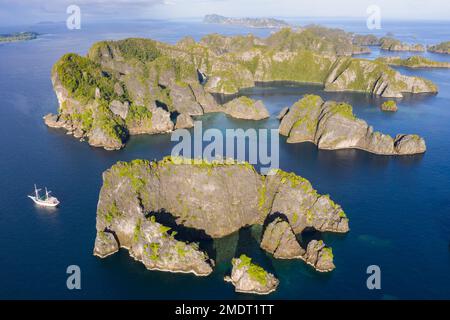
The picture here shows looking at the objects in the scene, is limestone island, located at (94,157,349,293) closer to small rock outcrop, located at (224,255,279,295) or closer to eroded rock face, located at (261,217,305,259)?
eroded rock face, located at (261,217,305,259)

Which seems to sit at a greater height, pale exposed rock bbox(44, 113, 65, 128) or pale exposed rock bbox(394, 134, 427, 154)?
pale exposed rock bbox(44, 113, 65, 128)

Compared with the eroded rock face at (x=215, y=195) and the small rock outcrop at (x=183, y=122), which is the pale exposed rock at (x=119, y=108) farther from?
the eroded rock face at (x=215, y=195)

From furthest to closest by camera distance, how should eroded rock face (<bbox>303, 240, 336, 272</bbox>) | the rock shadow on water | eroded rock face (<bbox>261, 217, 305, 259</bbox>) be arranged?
the rock shadow on water, eroded rock face (<bbox>261, 217, 305, 259</bbox>), eroded rock face (<bbox>303, 240, 336, 272</bbox>)

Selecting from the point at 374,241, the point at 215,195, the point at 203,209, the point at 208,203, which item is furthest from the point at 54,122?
the point at 374,241

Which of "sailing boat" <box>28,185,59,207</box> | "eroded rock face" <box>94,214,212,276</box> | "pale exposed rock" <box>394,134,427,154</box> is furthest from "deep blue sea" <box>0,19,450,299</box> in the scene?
"pale exposed rock" <box>394,134,427,154</box>

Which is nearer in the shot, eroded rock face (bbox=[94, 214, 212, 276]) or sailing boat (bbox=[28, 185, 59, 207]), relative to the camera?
eroded rock face (bbox=[94, 214, 212, 276])

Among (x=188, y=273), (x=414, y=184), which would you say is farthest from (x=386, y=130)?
(x=188, y=273)

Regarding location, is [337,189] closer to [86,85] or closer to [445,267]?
[445,267]

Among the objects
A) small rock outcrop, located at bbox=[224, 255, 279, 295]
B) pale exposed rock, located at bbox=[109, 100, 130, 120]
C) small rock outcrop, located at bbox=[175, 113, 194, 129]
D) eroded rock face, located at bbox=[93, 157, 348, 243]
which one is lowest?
small rock outcrop, located at bbox=[224, 255, 279, 295]
